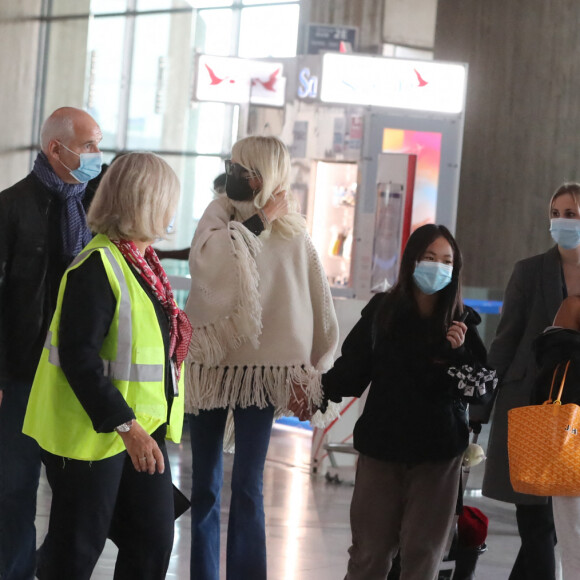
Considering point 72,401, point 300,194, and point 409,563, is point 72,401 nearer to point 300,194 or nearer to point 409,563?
point 409,563

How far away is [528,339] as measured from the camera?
3.53 meters

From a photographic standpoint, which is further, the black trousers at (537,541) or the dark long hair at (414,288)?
the black trousers at (537,541)

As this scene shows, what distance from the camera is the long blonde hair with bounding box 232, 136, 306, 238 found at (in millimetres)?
3166

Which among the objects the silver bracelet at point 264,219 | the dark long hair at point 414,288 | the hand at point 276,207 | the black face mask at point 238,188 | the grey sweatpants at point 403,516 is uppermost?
the black face mask at point 238,188

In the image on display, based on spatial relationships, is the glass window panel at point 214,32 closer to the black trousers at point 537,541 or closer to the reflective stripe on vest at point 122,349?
the black trousers at point 537,541

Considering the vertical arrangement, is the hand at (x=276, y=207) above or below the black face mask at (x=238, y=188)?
below

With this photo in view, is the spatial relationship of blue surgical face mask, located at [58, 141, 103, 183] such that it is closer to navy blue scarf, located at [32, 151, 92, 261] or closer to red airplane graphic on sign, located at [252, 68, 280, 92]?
navy blue scarf, located at [32, 151, 92, 261]

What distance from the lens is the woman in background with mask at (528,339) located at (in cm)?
343

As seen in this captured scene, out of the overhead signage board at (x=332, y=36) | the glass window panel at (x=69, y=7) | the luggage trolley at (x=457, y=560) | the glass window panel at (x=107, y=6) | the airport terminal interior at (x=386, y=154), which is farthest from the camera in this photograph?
the glass window panel at (x=69, y=7)

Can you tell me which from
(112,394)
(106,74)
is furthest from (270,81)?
(106,74)

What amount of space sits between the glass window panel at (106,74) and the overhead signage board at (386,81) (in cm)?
886

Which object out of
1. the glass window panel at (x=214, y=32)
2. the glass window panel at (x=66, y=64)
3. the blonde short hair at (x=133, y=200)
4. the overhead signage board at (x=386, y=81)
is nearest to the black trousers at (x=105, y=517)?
the blonde short hair at (x=133, y=200)

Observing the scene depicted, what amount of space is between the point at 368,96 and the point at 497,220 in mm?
2303

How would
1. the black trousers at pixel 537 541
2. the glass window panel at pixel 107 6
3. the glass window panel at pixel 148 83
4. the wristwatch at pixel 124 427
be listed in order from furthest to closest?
1. the glass window panel at pixel 107 6
2. the glass window panel at pixel 148 83
3. the black trousers at pixel 537 541
4. the wristwatch at pixel 124 427
